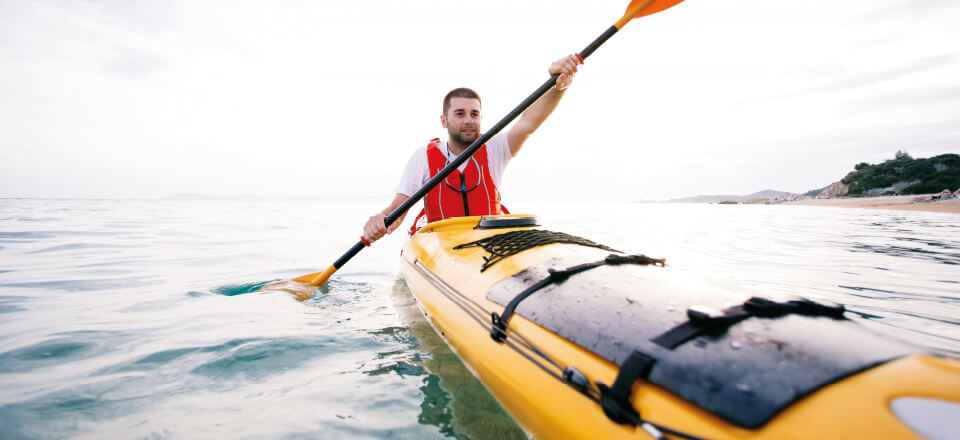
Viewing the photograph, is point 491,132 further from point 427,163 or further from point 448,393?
point 448,393

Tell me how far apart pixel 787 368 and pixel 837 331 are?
29cm

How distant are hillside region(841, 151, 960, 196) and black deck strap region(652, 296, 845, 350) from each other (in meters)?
36.9

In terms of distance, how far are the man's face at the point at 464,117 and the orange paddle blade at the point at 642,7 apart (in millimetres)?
1567

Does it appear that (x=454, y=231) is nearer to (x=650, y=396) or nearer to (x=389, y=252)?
(x=650, y=396)

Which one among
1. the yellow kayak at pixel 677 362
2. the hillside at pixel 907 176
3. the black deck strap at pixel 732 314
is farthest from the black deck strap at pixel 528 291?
the hillside at pixel 907 176

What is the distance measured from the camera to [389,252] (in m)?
8.30

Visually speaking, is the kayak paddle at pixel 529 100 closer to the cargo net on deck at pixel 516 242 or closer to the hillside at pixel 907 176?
the cargo net on deck at pixel 516 242

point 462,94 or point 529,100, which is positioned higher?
point 462,94

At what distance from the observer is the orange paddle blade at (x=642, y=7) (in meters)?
3.34

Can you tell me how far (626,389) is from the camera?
118 cm

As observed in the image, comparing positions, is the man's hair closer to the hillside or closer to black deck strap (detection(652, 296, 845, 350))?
black deck strap (detection(652, 296, 845, 350))

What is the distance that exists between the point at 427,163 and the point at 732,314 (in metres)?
3.44

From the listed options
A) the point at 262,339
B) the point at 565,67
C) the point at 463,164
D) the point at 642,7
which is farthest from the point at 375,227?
the point at 642,7

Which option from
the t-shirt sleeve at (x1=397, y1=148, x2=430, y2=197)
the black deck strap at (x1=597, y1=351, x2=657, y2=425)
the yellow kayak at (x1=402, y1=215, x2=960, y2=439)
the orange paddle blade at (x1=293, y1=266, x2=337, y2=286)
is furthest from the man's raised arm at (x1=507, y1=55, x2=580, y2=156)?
the black deck strap at (x1=597, y1=351, x2=657, y2=425)
